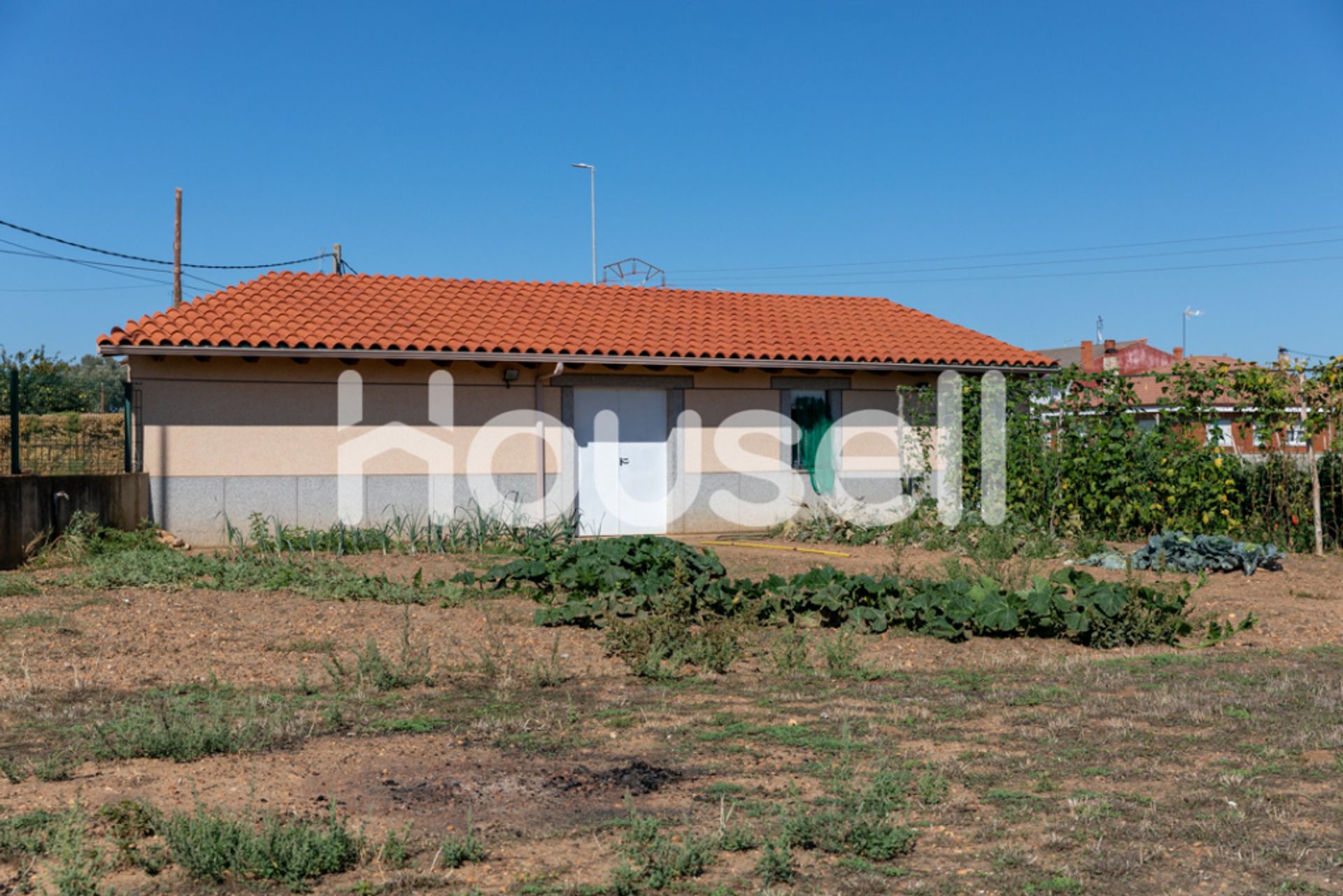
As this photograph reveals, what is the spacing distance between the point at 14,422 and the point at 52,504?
3.10ft

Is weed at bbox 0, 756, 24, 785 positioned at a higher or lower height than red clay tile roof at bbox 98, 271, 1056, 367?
lower

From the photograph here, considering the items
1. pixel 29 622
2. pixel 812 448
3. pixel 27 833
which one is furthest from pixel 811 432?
pixel 27 833

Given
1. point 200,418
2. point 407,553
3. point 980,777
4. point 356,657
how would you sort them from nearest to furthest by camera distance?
point 980,777 → point 356,657 → point 407,553 → point 200,418

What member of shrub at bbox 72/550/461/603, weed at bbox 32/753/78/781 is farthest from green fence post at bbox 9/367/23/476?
weed at bbox 32/753/78/781

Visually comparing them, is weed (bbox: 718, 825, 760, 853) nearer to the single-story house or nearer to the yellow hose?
the yellow hose

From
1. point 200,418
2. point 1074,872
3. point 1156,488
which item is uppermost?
point 200,418

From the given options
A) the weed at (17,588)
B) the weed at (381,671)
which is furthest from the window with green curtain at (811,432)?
the weed at (381,671)

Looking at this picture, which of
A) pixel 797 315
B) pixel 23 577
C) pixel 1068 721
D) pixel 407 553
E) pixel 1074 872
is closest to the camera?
pixel 1074 872

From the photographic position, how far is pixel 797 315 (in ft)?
61.6

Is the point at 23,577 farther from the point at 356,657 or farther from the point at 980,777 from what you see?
the point at 980,777

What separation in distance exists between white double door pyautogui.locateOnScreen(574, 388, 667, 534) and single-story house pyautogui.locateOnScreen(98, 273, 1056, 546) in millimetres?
23

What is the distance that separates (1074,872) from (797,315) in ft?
50.7

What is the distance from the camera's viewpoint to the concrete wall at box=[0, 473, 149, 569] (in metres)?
11.4

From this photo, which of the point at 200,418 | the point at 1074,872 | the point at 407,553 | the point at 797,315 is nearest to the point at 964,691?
the point at 1074,872
